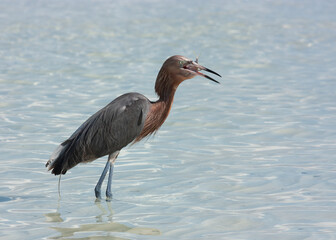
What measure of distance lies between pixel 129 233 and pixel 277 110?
19.0 ft

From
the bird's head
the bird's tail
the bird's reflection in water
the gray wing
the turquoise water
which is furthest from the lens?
the bird's head

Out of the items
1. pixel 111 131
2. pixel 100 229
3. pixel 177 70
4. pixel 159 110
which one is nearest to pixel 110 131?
pixel 111 131

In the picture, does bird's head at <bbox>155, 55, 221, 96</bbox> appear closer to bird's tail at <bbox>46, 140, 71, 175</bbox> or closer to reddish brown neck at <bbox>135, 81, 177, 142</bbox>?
reddish brown neck at <bbox>135, 81, 177, 142</bbox>

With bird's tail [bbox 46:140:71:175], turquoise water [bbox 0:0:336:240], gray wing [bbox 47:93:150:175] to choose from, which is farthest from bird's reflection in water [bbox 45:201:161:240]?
gray wing [bbox 47:93:150:175]

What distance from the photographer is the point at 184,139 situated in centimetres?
933

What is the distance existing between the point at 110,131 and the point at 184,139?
8.88 feet

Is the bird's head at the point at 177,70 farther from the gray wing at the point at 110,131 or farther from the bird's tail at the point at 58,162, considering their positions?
the bird's tail at the point at 58,162

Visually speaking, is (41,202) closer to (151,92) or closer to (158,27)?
(151,92)

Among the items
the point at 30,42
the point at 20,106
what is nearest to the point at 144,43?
the point at 30,42

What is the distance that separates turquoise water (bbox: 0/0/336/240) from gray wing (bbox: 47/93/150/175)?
499mm

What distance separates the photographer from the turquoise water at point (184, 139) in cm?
610

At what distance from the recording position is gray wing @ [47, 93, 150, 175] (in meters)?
6.71

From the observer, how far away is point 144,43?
19906mm

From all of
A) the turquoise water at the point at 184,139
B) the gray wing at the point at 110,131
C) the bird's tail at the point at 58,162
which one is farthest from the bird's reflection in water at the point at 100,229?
the gray wing at the point at 110,131
